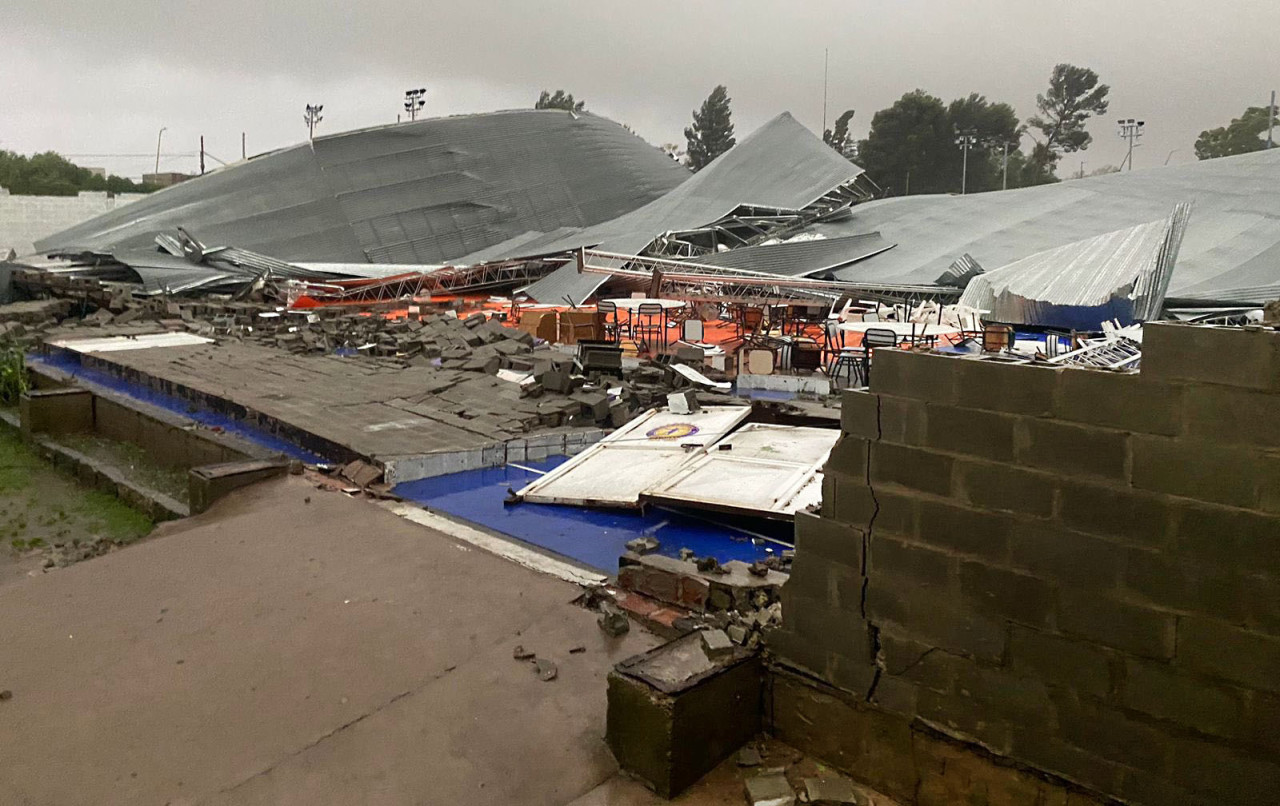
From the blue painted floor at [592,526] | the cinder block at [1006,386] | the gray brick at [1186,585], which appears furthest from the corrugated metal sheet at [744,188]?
the gray brick at [1186,585]

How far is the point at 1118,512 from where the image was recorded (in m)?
3.00

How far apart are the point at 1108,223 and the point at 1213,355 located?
91.6 ft

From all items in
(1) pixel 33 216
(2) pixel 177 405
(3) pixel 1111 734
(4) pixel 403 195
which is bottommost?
(2) pixel 177 405

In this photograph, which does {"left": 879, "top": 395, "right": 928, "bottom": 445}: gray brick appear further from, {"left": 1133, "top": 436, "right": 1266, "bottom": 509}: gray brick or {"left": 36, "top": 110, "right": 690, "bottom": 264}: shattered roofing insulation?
{"left": 36, "top": 110, "right": 690, "bottom": 264}: shattered roofing insulation

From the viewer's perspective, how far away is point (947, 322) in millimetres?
19156

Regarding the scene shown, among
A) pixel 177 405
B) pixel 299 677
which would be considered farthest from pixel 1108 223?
pixel 299 677

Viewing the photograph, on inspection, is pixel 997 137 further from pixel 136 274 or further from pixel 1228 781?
pixel 1228 781

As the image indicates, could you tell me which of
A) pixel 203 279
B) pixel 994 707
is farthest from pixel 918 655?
pixel 203 279

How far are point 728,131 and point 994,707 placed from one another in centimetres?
8266

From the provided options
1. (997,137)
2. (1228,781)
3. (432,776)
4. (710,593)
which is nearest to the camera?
(1228,781)

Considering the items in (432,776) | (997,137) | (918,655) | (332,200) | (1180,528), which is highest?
(997,137)

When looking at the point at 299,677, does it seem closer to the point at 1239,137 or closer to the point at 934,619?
the point at 934,619

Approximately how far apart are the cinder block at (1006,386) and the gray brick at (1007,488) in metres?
0.24

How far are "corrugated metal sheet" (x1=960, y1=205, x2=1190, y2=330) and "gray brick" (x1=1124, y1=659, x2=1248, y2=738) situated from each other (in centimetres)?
1752
